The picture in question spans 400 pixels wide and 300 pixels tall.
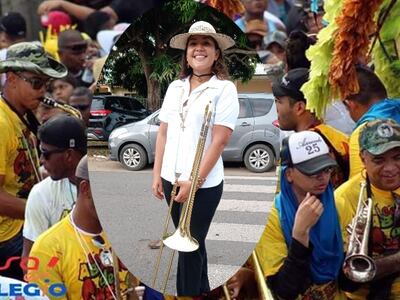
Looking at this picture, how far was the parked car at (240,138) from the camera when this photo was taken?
233 centimetres

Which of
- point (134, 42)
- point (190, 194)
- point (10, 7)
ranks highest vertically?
point (134, 42)

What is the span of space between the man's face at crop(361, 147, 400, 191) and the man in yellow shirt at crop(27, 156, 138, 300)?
83 centimetres

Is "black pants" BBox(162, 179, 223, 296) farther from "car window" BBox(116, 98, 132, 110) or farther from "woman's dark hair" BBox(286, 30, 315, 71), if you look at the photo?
"woman's dark hair" BBox(286, 30, 315, 71)

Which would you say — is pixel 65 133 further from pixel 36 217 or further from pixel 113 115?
pixel 113 115

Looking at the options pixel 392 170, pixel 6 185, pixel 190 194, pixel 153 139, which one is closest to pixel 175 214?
pixel 190 194

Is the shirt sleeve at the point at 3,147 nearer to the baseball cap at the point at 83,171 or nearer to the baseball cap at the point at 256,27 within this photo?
the baseball cap at the point at 83,171

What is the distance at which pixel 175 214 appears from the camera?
2.30 metres

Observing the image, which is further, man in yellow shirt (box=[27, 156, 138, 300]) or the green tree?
man in yellow shirt (box=[27, 156, 138, 300])

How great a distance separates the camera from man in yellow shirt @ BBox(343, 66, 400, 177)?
9.02ft

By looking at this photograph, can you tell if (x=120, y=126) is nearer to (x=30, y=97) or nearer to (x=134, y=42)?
(x=134, y=42)

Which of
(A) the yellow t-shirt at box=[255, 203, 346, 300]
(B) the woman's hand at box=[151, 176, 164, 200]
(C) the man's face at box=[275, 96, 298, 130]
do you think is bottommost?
(A) the yellow t-shirt at box=[255, 203, 346, 300]

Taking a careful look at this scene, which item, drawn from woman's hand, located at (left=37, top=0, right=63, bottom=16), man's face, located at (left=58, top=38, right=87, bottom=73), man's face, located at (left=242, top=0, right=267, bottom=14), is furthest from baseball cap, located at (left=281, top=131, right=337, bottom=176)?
woman's hand, located at (left=37, top=0, right=63, bottom=16)

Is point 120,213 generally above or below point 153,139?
below

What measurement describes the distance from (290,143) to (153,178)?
47 centimetres
